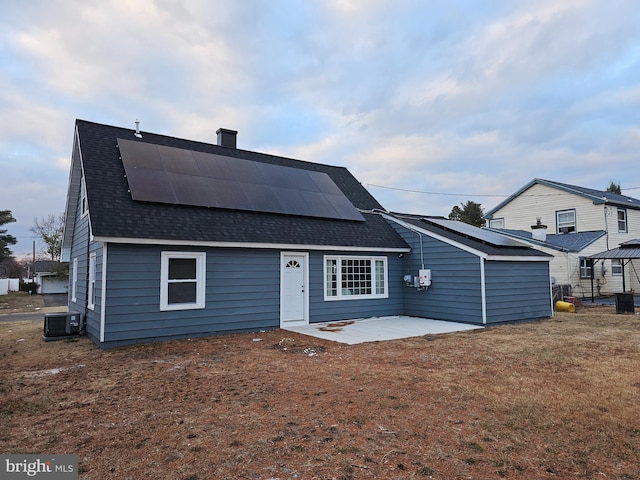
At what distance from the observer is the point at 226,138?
47.3 feet

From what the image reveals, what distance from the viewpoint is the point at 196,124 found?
56.8ft

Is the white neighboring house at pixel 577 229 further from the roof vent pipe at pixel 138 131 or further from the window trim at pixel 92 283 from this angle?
the window trim at pixel 92 283

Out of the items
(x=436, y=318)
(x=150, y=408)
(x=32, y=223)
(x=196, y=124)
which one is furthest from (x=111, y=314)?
(x=32, y=223)

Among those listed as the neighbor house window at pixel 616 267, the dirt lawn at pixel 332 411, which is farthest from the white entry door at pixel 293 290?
the neighbor house window at pixel 616 267

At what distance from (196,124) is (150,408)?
15.2 meters

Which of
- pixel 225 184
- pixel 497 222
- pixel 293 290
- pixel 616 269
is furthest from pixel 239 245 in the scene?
pixel 497 222

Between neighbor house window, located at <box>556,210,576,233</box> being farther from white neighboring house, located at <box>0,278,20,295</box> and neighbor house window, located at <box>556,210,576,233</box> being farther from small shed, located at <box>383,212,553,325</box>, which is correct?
white neighboring house, located at <box>0,278,20,295</box>

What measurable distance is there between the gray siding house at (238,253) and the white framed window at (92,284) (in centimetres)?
5

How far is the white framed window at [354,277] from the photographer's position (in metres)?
11.4

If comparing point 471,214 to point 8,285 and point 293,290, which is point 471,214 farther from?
point 8,285

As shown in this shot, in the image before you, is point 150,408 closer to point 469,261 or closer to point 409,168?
point 469,261

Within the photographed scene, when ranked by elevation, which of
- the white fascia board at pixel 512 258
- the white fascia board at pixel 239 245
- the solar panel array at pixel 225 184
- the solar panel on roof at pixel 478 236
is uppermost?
the solar panel array at pixel 225 184

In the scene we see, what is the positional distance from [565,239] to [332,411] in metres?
22.3

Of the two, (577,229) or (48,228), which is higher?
(48,228)
